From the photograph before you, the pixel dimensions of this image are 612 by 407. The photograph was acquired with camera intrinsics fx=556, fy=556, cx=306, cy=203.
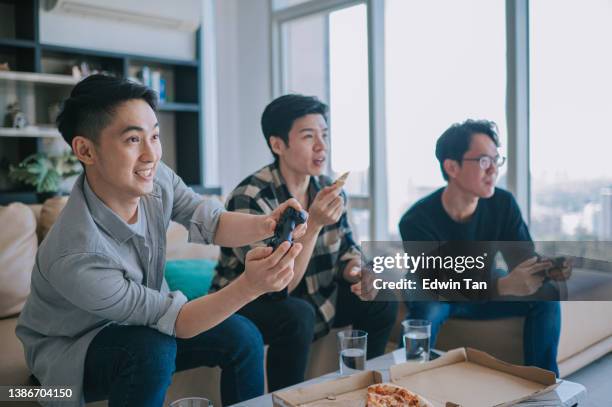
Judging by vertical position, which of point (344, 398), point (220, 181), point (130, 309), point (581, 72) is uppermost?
point (581, 72)

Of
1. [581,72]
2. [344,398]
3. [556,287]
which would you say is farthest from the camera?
[581,72]

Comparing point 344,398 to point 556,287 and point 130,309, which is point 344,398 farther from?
point 556,287

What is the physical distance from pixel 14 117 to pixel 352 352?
3.14 metres

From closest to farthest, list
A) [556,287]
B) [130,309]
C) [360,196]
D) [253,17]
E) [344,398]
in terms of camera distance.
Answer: [344,398]
[130,309]
[556,287]
[360,196]
[253,17]

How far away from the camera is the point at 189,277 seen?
2.07 m

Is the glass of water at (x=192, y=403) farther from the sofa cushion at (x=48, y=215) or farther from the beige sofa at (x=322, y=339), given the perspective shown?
the sofa cushion at (x=48, y=215)

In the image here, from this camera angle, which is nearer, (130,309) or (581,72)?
(130,309)

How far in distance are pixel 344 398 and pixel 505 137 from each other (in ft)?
6.84

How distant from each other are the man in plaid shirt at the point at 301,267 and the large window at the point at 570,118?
4.43 ft

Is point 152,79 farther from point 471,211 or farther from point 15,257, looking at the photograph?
point 471,211

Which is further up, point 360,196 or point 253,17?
point 253,17

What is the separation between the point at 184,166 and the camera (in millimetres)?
4441

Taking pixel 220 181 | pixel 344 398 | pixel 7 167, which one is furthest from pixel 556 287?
pixel 7 167

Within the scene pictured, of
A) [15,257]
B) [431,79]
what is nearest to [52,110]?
[15,257]
